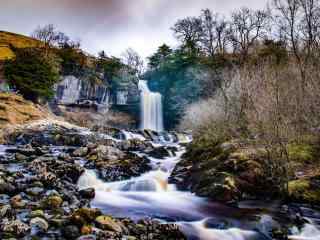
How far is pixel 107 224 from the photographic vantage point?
24.7 ft

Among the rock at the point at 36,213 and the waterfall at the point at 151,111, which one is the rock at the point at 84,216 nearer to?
the rock at the point at 36,213

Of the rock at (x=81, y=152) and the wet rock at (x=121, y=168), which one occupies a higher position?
the rock at (x=81, y=152)

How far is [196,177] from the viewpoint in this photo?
42.5ft

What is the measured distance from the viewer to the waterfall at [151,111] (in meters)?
40.3

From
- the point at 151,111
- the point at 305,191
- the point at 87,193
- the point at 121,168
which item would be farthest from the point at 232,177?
the point at 151,111

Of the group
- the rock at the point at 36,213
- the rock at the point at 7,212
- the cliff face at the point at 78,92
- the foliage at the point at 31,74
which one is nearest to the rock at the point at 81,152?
the rock at the point at 7,212

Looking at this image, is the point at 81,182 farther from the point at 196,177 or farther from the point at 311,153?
the point at 311,153

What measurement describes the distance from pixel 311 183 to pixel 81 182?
29.8 ft

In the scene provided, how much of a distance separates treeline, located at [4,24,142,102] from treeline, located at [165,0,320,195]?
35.2 feet

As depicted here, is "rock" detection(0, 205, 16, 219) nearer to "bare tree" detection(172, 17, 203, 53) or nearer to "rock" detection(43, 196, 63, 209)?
"rock" detection(43, 196, 63, 209)

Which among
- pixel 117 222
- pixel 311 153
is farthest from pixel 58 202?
pixel 311 153

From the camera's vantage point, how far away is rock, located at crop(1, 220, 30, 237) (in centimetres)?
691

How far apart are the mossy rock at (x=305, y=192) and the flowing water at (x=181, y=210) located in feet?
4.11

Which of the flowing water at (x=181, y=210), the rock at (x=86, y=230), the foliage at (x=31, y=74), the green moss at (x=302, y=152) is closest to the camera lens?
the rock at (x=86, y=230)
